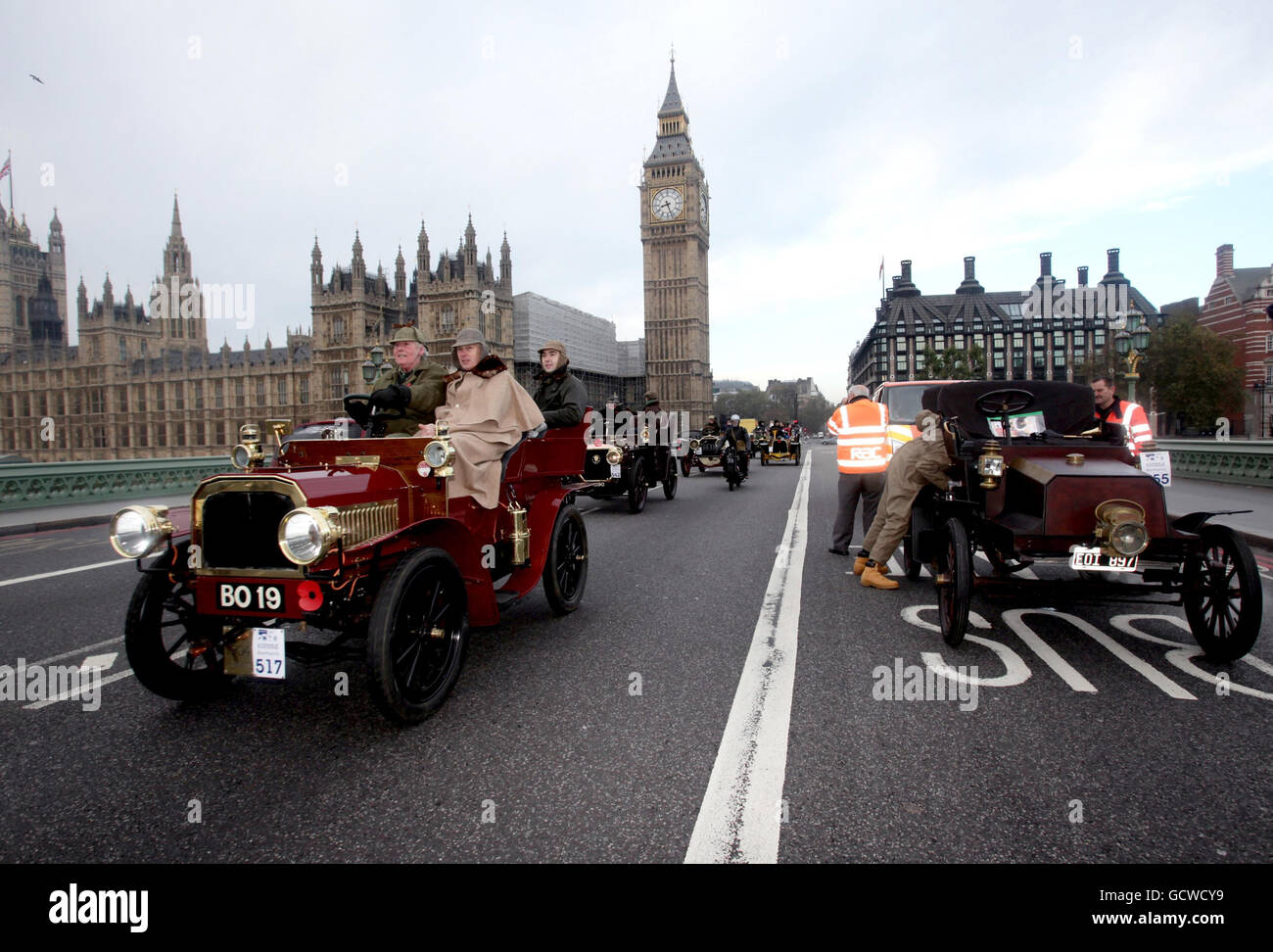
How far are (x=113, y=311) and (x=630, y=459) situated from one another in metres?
98.9

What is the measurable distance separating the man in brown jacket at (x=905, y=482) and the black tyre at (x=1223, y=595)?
1579 mm

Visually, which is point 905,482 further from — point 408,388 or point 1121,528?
point 408,388

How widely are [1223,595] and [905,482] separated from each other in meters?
2.08

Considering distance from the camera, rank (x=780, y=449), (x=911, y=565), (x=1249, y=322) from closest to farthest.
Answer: (x=911, y=565), (x=780, y=449), (x=1249, y=322)

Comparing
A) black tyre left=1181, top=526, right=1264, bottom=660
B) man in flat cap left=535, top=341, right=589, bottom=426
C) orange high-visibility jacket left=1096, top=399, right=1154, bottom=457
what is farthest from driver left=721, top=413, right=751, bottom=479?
black tyre left=1181, top=526, right=1264, bottom=660

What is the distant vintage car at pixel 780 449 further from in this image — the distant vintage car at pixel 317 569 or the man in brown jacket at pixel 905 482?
the distant vintage car at pixel 317 569

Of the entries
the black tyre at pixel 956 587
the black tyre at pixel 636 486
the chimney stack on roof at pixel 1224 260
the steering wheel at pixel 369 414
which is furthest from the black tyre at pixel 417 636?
the chimney stack on roof at pixel 1224 260

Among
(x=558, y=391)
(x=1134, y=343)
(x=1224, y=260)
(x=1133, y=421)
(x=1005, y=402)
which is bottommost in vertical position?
(x=1133, y=421)

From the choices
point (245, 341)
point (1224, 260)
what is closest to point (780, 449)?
point (1224, 260)

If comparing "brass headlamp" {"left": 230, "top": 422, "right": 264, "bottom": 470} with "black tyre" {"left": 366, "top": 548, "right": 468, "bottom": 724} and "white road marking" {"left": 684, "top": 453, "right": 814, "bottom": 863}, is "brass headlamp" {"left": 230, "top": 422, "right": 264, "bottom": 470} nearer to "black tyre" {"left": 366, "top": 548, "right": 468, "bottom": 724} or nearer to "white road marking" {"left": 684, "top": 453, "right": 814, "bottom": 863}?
"black tyre" {"left": 366, "top": 548, "right": 468, "bottom": 724}

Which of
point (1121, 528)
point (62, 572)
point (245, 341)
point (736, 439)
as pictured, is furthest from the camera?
point (245, 341)

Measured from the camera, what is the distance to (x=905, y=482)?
5.43m
